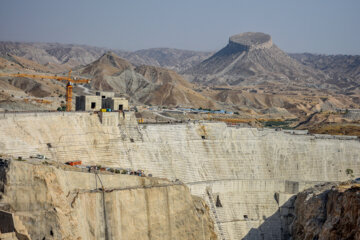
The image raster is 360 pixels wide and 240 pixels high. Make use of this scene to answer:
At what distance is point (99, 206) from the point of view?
49812 mm

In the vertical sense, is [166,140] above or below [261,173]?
above

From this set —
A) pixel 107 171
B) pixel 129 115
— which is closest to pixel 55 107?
pixel 129 115

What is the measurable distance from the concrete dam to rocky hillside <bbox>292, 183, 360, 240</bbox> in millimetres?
5896

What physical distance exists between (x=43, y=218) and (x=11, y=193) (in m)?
3.29

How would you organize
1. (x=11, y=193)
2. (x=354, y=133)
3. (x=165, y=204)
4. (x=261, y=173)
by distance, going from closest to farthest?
(x=11, y=193) < (x=165, y=204) < (x=261, y=173) < (x=354, y=133)

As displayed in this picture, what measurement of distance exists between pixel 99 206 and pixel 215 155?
28351 millimetres

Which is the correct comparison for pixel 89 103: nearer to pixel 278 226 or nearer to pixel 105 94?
pixel 105 94

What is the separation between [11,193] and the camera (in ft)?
142

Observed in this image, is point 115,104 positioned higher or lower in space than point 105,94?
lower

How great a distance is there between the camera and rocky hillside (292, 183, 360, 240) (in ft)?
154

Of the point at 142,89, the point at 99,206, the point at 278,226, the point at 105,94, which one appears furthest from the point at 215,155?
the point at 142,89

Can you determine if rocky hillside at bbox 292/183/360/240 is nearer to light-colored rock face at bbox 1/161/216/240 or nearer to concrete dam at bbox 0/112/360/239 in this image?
concrete dam at bbox 0/112/360/239

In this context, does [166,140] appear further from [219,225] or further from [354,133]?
[354,133]

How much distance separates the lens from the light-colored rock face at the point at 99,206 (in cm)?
4356
